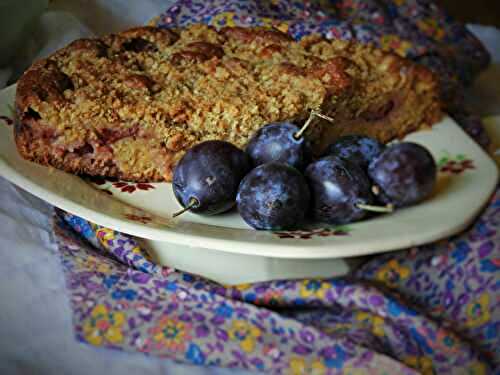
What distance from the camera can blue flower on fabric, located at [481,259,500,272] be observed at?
4.58 feet

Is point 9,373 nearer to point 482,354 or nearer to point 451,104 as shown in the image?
point 482,354

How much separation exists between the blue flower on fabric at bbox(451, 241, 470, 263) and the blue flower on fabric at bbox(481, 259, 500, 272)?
4 cm

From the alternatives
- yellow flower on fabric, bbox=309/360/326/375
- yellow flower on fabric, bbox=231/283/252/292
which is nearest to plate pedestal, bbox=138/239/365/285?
yellow flower on fabric, bbox=231/283/252/292

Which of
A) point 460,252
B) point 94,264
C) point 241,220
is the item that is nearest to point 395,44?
point 460,252

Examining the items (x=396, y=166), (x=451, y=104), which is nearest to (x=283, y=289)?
(x=396, y=166)

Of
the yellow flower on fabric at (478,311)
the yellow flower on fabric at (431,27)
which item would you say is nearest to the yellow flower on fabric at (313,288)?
the yellow flower on fabric at (478,311)

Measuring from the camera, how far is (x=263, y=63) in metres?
1.74

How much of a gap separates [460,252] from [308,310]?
1.20ft

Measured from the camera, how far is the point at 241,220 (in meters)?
1.40

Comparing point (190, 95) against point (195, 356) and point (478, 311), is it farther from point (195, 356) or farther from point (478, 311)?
point (478, 311)

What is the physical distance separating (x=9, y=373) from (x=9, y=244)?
0.30 m

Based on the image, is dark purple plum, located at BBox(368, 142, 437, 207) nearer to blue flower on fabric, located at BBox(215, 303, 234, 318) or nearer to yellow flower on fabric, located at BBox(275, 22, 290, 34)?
blue flower on fabric, located at BBox(215, 303, 234, 318)

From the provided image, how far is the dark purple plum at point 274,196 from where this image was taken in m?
1.27

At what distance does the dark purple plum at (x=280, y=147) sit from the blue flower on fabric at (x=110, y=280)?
0.38 metres
